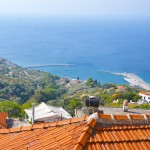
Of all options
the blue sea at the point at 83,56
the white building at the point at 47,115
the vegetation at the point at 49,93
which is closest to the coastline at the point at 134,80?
the blue sea at the point at 83,56

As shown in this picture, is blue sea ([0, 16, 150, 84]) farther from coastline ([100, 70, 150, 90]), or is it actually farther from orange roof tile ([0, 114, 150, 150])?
orange roof tile ([0, 114, 150, 150])

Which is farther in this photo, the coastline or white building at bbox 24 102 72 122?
the coastline

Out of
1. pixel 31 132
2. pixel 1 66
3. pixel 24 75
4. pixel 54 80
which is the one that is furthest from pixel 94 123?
pixel 1 66

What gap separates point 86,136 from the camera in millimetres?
3750

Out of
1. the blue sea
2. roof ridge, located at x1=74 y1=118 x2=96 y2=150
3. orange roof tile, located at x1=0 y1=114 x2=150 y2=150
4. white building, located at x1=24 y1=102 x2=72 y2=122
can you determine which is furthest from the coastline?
roof ridge, located at x1=74 y1=118 x2=96 y2=150

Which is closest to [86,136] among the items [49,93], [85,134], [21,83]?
[85,134]

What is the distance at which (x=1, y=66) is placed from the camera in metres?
88.2

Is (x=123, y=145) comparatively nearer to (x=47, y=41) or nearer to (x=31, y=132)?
(x=31, y=132)

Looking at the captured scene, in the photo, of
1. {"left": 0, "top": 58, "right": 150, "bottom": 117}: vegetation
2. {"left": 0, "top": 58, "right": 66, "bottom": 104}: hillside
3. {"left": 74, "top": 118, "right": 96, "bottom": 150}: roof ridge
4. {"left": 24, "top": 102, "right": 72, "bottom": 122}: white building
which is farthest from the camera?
{"left": 0, "top": 58, "right": 66, "bottom": 104}: hillside

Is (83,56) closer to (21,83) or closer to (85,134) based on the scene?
(21,83)

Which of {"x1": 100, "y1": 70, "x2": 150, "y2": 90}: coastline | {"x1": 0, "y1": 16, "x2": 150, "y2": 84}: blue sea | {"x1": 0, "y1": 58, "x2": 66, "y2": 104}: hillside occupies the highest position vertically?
{"x1": 0, "y1": 16, "x2": 150, "y2": 84}: blue sea

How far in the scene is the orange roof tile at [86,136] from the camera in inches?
147

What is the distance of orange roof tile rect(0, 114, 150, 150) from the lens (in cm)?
372

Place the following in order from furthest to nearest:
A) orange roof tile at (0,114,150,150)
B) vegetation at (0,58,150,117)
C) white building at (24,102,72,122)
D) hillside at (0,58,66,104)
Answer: hillside at (0,58,66,104) → vegetation at (0,58,150,117) → white building at (24,102,72,122) → orange roof tile at (0,114,150,150)
